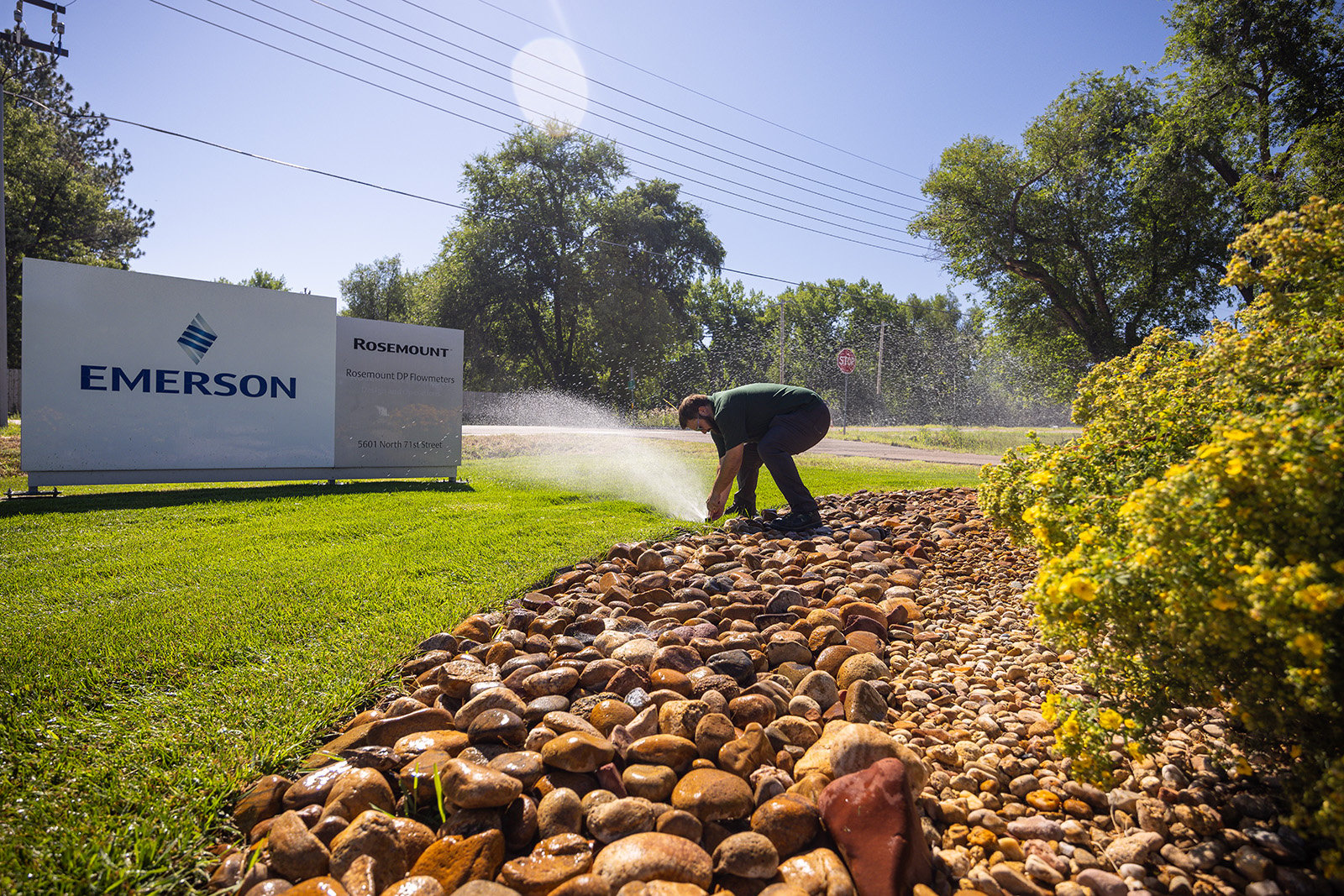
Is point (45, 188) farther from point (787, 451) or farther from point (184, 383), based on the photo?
point (787, 451)

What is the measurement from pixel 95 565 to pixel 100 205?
101 feet

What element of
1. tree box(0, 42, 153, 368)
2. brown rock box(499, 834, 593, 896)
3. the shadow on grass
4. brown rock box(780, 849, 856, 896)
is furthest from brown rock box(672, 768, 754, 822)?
tree box(0, 42, 153, 368)

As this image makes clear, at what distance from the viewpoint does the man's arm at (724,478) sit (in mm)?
5758

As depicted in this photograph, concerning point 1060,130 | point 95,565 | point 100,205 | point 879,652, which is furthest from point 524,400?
point 879,652

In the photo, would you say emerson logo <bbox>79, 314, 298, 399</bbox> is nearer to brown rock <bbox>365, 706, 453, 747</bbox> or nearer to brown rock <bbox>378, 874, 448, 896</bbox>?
brown rock <bbox>365, 706, 453, 747</bbox>

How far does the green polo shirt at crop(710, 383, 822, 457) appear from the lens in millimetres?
5844

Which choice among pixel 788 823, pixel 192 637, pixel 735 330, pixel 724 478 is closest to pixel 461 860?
pixel 788 823

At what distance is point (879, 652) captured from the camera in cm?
275

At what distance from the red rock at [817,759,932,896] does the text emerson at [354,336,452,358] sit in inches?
340

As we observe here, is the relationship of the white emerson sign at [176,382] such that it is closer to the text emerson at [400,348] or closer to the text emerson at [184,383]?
the text emerson at [184,383]

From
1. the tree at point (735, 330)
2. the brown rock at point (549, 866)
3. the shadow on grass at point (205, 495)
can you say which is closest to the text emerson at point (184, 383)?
the shadow on grass at point (205, 495)

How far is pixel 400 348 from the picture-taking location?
8.93 m

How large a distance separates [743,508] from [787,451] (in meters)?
0.80

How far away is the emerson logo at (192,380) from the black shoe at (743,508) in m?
6.07
